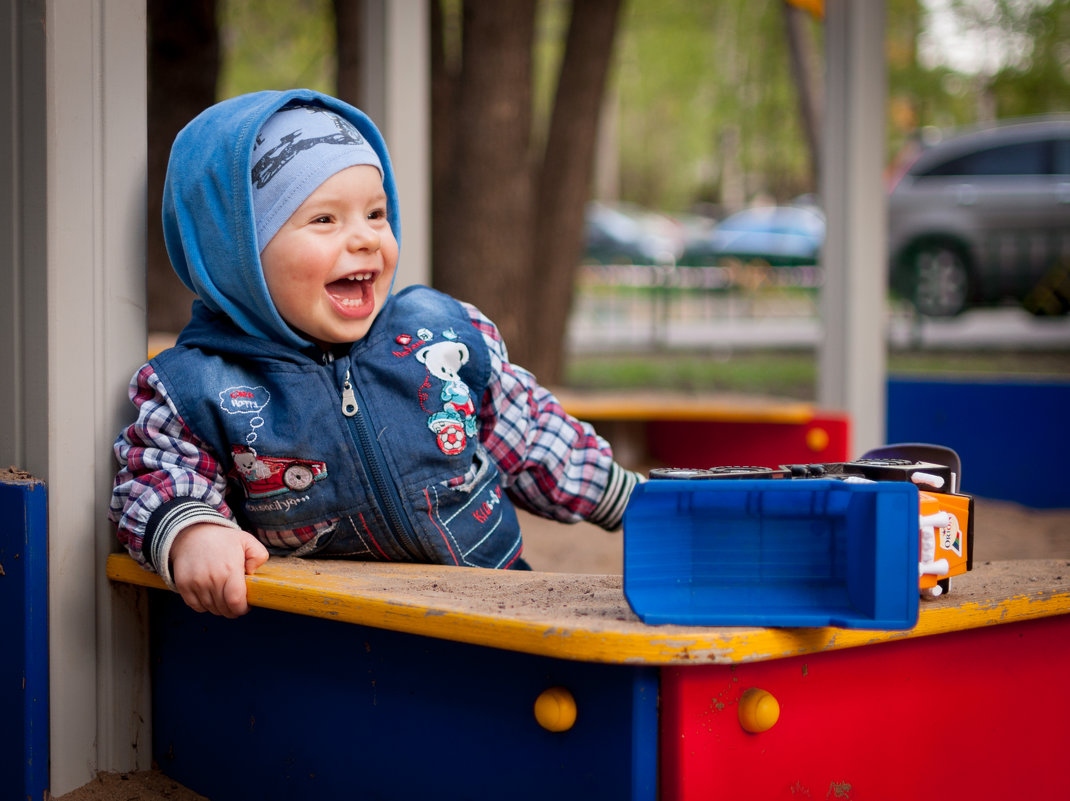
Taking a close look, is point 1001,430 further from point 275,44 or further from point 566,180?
point 275,44

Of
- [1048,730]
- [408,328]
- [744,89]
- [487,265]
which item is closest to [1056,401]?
[487,265]

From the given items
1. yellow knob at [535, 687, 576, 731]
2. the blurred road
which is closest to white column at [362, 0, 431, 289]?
yellow knob at [535, 687, 576, 731]

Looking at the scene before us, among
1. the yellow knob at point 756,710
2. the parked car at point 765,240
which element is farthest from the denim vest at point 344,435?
the parked car at point 765,240

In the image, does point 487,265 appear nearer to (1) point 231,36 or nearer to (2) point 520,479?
(2) point 520,479

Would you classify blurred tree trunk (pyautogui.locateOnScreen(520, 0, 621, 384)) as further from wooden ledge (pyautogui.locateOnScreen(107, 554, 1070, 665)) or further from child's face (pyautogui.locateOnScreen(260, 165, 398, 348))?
A: wooden ledge (pyautogui.locateOnScreen(107, 554, 1070, 665))

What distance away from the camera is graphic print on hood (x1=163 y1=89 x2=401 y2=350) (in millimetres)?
1729

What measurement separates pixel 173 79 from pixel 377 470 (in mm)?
4514

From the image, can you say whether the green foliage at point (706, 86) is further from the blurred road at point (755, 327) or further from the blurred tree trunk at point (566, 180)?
the blurred tree trunk at point (566, 180)

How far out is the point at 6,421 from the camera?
6.13 feet

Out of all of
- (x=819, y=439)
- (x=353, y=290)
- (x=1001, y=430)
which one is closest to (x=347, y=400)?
(x=353, y=290)

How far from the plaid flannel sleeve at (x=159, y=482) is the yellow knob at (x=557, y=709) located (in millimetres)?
574

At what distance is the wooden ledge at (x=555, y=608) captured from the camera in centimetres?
124

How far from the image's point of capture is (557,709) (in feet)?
4.39

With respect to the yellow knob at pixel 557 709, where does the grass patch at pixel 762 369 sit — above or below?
above
